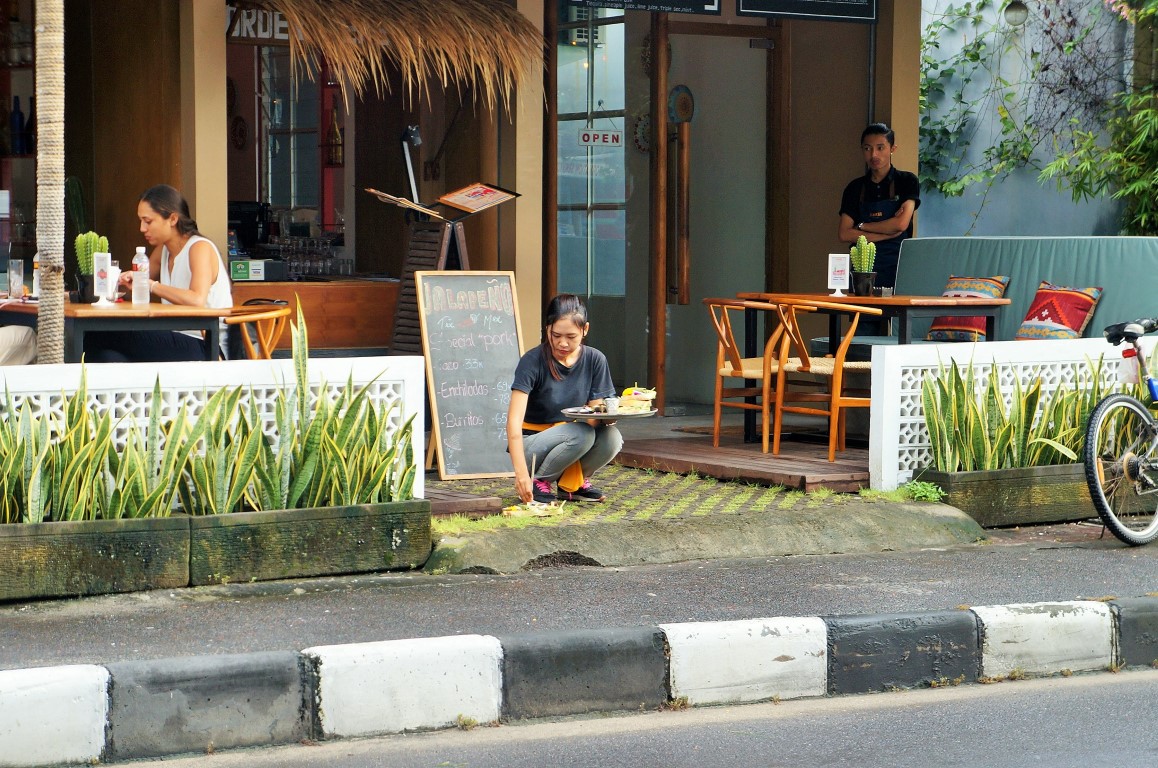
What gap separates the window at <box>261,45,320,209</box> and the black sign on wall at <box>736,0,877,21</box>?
9.37 ft

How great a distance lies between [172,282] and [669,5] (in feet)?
12.1

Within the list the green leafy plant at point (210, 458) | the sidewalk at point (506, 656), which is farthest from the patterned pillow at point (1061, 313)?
the green leafy plant at point (210, 458)

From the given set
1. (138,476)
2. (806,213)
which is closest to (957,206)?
(806,213)

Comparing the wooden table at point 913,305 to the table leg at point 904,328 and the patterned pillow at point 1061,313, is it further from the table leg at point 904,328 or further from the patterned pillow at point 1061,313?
the patterned pillow at point 1061,313

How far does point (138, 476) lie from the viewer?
19.6 ft

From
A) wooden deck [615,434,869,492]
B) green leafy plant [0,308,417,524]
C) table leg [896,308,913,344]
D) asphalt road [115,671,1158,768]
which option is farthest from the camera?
table leg [896,308,913,344]

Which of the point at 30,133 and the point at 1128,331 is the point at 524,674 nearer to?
the point at 1128,331

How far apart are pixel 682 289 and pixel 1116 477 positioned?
3932 mm

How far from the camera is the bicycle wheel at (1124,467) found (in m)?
7.18

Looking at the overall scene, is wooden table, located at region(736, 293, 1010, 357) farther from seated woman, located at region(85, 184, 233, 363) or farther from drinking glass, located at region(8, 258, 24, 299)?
drinking glass, located at region(8, 258, 24, 299)

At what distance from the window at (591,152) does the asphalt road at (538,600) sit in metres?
4.76

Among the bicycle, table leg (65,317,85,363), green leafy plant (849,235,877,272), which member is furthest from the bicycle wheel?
table leg (65,317,85,363)

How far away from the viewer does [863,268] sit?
30.1ft

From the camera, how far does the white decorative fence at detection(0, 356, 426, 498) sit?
6.05 metres
